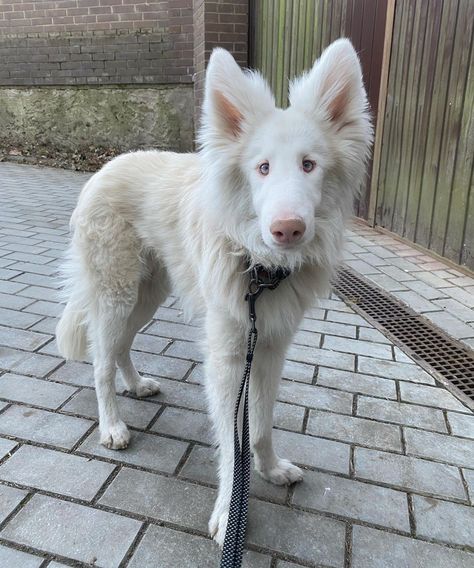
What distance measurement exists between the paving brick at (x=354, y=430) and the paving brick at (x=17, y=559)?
1.36m

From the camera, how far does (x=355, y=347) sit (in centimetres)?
338

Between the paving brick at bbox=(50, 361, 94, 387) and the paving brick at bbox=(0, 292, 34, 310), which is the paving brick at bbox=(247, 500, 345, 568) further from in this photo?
the paving brick at bbox=(0, 292, 34, 310)

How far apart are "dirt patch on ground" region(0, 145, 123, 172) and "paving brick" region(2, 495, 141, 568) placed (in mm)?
9121

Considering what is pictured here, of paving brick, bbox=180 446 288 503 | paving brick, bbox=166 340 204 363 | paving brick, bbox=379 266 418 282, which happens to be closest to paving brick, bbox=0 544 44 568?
paving brick, bbox=180 446 288 503

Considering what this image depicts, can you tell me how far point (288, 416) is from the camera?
2.63 m

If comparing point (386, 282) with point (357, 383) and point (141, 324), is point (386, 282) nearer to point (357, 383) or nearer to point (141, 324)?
point (357, 383)

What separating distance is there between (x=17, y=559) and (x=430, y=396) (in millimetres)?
2227

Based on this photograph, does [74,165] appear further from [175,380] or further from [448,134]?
[175,380]

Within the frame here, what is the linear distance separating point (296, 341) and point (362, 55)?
4320mm

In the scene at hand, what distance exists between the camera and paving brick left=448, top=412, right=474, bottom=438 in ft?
8.19

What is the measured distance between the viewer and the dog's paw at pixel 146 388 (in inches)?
110

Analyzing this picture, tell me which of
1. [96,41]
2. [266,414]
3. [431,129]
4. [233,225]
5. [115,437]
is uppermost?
[96,41]

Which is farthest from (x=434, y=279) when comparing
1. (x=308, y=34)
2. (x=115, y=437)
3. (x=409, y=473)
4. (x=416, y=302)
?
(x=308, y=34)

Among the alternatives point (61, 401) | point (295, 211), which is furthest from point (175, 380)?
point (295, 211)
